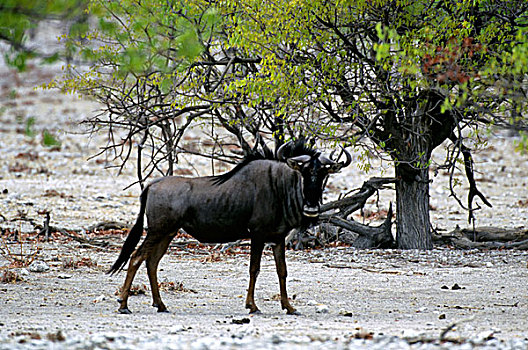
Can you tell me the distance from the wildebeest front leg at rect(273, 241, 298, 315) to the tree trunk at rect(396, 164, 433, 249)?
4.88 m

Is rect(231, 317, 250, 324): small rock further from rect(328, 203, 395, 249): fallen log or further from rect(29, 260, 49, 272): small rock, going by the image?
rect(328, 203, 395, 249): fallen log

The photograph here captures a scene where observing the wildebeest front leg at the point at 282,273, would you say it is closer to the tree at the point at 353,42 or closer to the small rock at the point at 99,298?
the small rock at the point at 99,298

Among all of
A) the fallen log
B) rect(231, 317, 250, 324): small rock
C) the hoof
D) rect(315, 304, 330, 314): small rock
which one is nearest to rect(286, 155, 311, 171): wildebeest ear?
rect(315, 304, 330, 314): small rock

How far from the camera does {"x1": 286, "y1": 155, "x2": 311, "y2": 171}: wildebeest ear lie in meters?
8.18

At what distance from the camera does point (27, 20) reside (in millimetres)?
6234

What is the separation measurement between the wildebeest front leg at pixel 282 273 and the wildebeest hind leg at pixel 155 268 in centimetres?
132

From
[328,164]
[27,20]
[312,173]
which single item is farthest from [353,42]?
[27,20]

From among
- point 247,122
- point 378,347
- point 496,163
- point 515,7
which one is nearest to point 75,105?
point 496,163

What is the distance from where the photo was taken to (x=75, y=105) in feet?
140

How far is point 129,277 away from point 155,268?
13.7 inches

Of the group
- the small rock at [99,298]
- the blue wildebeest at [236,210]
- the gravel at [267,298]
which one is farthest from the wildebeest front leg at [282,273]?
the small rock at [99,298]

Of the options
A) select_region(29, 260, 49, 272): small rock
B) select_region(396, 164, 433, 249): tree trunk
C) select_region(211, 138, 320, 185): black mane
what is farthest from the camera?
select_region(396, 164, 433, 249): tree trunk

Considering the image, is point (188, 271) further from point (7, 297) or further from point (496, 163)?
point (496, 163)

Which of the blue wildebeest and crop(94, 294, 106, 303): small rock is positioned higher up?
the blue wildebeest
